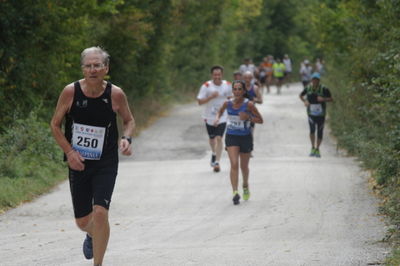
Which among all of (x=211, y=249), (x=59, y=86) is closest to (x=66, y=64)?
(x=59, y=86)

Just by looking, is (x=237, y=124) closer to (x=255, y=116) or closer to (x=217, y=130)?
(x=255, y=116)

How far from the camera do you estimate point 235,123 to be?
12.7m

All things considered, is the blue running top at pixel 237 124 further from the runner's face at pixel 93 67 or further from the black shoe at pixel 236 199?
the runner's face at pixel 93 67

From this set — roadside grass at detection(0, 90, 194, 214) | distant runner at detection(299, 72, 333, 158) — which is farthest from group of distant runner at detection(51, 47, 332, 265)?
distant runner at detection(299, 72, 333, 158)

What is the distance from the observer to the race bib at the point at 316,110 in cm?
1906

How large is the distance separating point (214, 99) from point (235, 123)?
3847mm

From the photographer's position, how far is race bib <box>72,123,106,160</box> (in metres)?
6.97

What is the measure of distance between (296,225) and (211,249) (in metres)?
2.01

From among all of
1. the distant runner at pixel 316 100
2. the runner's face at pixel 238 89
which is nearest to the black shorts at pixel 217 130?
the distant runner at pixel 316 100

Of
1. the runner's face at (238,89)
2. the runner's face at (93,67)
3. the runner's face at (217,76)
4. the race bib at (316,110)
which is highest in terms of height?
the runner's face at (93,67)

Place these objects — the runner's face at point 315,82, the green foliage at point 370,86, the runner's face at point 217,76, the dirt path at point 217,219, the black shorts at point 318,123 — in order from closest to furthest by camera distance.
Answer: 1. the dirt path at point 217,219
2. the green foliage at point 370,86
3. the runner's face at point 217,76
4. the runner's face at point 315,82
5. the black shorts at point 318,123

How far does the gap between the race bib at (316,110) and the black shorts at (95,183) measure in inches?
485

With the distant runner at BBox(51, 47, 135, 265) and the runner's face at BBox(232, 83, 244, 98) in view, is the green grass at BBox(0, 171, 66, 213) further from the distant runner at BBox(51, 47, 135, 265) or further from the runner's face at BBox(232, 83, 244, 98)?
the distant runner at BBox(51, 47, 135, 265)

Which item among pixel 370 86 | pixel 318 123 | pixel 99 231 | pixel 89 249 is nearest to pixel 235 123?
pixel 370 86
